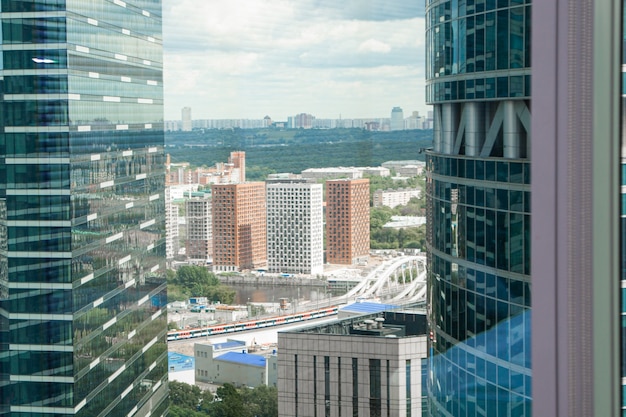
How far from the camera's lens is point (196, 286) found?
7.18ft

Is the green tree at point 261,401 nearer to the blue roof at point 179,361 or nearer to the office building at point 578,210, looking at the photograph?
the blue roof at point 179,361

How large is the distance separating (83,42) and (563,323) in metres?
1.47

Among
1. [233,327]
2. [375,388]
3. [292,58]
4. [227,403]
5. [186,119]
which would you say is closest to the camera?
[227,403]

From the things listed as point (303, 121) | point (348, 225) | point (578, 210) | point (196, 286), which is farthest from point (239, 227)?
point (578, 210)

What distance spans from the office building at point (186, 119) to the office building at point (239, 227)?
248 millimetres

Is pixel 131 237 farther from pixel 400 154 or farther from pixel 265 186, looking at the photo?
pixel 400 154

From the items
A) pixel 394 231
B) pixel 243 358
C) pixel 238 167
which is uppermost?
pixel 238 167

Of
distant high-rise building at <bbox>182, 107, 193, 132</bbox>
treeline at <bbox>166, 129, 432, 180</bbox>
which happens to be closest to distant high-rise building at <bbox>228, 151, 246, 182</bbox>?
treeline at <bbox>166, 129, 432, 180</bbox>

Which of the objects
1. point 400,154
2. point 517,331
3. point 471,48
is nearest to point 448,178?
point 400,154

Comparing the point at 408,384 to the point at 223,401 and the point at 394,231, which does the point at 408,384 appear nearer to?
the point at 394,231

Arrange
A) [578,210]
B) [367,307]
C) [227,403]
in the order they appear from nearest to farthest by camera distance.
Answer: [578,210]
[227,403]
[367,307]

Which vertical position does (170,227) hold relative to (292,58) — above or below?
below

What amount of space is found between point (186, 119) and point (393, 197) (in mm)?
747

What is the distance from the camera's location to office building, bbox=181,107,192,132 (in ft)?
7.42
